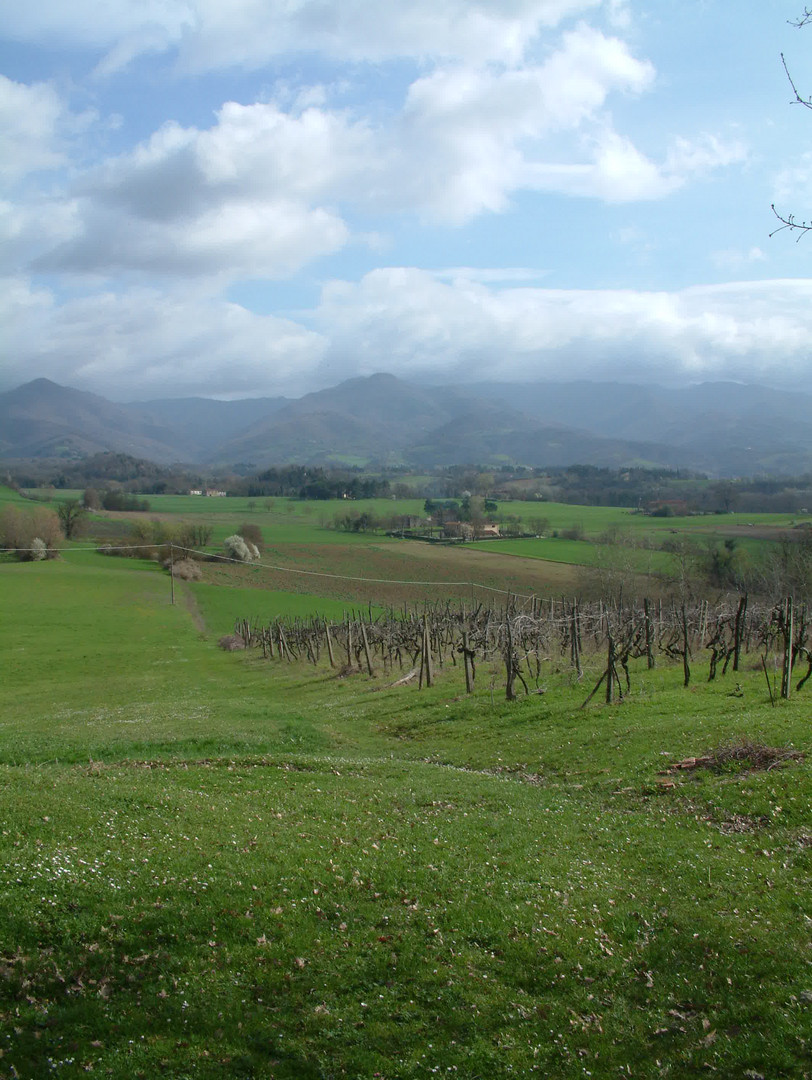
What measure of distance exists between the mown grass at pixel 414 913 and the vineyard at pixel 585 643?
7005 mm

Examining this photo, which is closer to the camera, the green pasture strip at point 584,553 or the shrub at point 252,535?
the green pasture strip at point 584,553

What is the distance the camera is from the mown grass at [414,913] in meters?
7.16

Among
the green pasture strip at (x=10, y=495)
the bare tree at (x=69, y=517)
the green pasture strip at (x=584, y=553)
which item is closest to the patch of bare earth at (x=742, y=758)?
the green pasture strip at (x=584, y=553)

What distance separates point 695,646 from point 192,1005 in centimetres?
3714

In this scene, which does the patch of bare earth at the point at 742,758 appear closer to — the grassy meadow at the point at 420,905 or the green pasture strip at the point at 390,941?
the grassy meadow at the point at 420,905

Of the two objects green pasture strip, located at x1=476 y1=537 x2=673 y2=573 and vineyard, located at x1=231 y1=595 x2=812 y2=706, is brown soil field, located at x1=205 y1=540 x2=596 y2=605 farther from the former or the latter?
vineyard, located at x1=231 y1=595 x2=812 y2=706

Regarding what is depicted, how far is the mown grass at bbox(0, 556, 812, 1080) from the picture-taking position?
282 inches

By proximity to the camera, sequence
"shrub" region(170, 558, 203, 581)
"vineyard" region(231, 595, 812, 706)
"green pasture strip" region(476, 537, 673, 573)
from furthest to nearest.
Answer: "shrub" region(170, 558, 203, 581) < "green pasture strip" region(476, 537, 673, 573) < "vineyard" region(231, 595, 812, 706)

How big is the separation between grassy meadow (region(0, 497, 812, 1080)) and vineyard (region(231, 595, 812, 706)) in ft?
13.7

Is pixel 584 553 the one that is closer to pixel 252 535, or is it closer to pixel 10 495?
pixel 252 535

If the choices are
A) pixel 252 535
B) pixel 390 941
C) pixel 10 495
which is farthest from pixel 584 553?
pixel 10 495

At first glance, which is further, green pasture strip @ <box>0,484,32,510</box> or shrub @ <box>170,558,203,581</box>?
green pasture strip @ <box>0,484,32,510</box>

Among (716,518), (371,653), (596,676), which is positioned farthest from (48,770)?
(716,518)

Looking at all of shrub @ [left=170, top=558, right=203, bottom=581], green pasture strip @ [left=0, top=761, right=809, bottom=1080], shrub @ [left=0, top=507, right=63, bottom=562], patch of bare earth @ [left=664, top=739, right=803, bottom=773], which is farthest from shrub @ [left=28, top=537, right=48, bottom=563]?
patch of bare earth @ [left=664, top=739, right=803, bottom=773]
